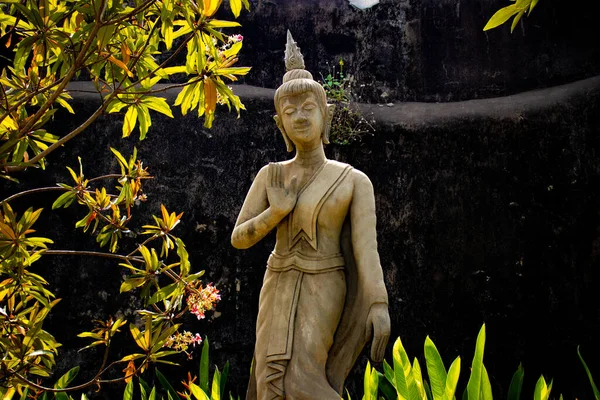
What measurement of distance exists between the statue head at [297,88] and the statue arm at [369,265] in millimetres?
364

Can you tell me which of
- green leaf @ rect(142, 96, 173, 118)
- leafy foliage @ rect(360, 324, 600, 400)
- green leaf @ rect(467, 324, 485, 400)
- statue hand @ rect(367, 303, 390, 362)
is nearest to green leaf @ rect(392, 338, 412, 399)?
leafy foliage @ rect(360, 324, 600, 400)

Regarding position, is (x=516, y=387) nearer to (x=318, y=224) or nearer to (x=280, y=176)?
(x=318, y=224)

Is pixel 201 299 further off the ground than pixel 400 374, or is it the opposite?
pixel 201 299

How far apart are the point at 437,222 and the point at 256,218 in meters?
2.97

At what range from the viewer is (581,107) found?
6148 mm

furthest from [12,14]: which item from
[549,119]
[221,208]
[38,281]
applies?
[549,119]

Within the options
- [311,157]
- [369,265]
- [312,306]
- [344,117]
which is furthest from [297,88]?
[344,117]

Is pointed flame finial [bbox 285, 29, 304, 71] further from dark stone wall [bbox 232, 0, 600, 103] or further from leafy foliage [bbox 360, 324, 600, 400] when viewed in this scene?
dark stone wall [bbox 232, 0, 600, 103]

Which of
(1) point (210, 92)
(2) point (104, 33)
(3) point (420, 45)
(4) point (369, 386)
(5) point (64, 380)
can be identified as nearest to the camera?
(2) point (104, 33)

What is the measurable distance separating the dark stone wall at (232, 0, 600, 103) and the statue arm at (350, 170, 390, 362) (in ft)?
10.8

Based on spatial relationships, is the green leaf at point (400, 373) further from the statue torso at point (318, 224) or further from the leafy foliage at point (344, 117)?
the leafy foliage at point (344, 117)

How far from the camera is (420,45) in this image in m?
6.77

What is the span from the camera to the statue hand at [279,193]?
3465 mm

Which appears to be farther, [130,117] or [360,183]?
[360,183]
